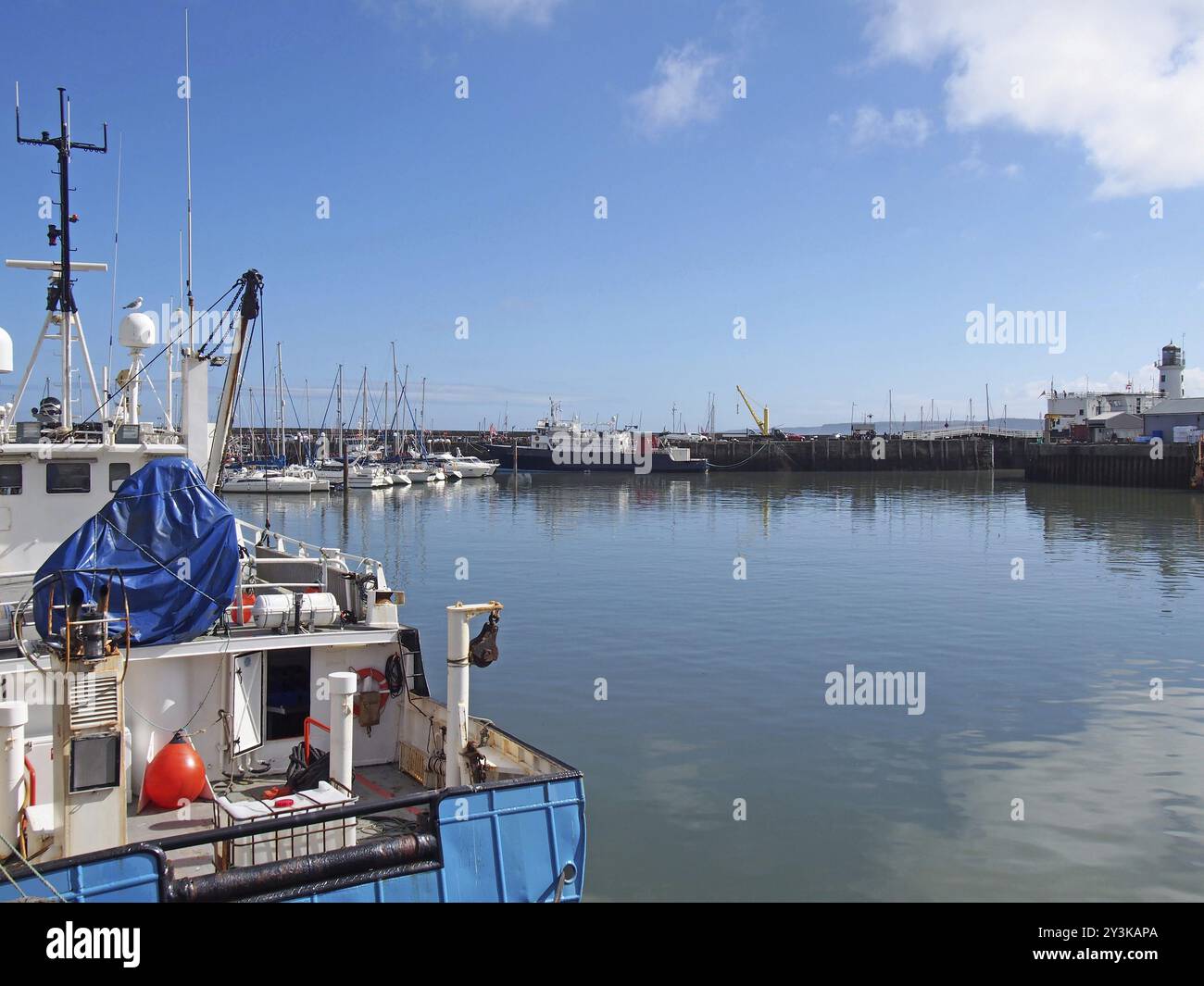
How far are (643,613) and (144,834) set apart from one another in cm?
2000

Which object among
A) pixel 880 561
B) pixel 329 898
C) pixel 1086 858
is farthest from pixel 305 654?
pixel 880 561

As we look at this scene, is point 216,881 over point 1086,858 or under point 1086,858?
over

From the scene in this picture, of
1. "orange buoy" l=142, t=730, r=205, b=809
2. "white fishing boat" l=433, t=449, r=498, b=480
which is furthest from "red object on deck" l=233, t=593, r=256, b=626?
"white fishing boat" l=433, t=449, r=498, b=480

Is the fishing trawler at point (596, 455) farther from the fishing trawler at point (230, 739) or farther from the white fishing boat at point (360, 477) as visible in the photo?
the fishing trawler at point (230, 739)

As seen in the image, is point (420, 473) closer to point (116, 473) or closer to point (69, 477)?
point (116, 473)

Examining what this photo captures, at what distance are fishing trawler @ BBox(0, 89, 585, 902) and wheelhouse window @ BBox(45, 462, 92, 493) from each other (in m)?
0.37

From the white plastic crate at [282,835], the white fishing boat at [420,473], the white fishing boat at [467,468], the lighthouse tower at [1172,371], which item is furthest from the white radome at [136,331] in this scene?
the lighthouse tower at [1172,371]

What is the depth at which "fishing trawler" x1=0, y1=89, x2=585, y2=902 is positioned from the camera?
8.09 metres

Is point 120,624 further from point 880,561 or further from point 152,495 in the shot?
point 880,561

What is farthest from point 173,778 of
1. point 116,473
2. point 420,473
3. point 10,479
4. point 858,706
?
point 420,473

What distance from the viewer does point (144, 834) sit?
9812 mm

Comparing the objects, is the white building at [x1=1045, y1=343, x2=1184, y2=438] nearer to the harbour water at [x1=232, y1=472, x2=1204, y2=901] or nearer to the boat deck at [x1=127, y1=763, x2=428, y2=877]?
the harbour water at [x1=232, y1=472, x2=1204, y2=901]

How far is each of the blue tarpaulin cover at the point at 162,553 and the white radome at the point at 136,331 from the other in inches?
324

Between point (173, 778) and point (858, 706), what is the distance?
13.2 m
